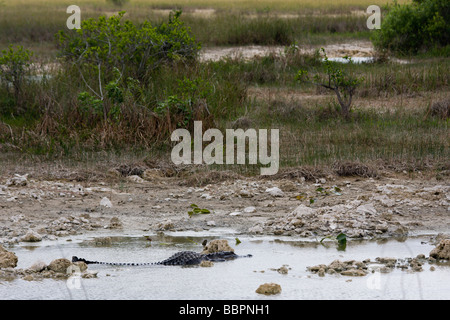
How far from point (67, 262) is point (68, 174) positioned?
3.17 metres

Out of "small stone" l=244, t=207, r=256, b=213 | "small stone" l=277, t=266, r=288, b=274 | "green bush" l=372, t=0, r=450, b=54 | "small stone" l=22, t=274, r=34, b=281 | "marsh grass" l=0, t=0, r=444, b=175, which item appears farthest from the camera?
"green bush" l=372, t=0, r=450, b=54

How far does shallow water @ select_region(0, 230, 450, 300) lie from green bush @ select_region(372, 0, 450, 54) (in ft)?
42.3

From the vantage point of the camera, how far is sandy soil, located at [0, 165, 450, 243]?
730 centimetres

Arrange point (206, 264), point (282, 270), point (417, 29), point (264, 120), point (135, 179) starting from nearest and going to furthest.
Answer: point (282, 270), point (206, 264), point (135, 179), point (264, 120), point (417, 29)

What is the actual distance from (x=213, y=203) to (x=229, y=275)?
7.32 ft

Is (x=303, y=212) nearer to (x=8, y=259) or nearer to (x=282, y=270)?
(x=282, y=270)

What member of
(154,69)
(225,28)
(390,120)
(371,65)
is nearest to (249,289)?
(390,120)

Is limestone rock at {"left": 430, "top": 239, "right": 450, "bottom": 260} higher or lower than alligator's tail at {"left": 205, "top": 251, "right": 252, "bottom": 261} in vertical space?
higher

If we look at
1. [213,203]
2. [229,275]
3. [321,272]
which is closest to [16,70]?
[213,203]

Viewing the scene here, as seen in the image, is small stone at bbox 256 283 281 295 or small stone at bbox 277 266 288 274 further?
small stone at bbox 277 266 288 274

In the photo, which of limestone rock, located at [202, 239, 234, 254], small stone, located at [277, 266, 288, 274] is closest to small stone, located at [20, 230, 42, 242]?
limestone rock, located at [202, 239, 234, 254]

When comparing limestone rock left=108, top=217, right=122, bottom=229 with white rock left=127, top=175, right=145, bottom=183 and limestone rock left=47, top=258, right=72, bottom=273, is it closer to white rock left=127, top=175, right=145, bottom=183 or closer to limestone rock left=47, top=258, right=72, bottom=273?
limestone rock left=47, top=258, right=72, bottom=273

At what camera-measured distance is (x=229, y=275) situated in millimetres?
5992

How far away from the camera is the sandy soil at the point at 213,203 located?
7305 mm
